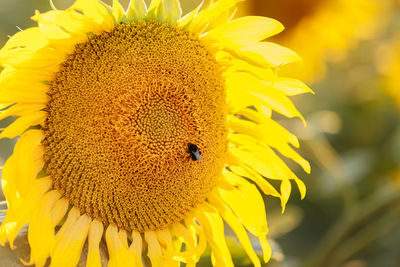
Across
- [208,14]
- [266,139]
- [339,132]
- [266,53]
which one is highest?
[208,14]

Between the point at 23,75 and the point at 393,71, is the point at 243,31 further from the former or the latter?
the point at 393,71

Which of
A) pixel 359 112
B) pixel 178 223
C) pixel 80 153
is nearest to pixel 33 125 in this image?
pixel 80 153

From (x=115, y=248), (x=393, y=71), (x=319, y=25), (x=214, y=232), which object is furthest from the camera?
(x=393, y=71)

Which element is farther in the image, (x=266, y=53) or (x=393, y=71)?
(x=393, y=71)

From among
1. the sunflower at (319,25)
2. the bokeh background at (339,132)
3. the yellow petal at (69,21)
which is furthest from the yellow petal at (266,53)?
the sunflower at (319,25)

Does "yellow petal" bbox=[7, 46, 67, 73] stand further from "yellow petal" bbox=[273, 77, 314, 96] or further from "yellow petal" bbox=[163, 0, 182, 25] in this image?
"yellow petal" bbox=[273, 77, 314, 96]

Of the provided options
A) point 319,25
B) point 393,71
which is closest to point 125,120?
point 319,25

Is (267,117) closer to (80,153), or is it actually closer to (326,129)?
(80,153)

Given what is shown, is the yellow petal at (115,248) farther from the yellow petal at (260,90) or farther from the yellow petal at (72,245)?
the yellow petal at (260,90)
